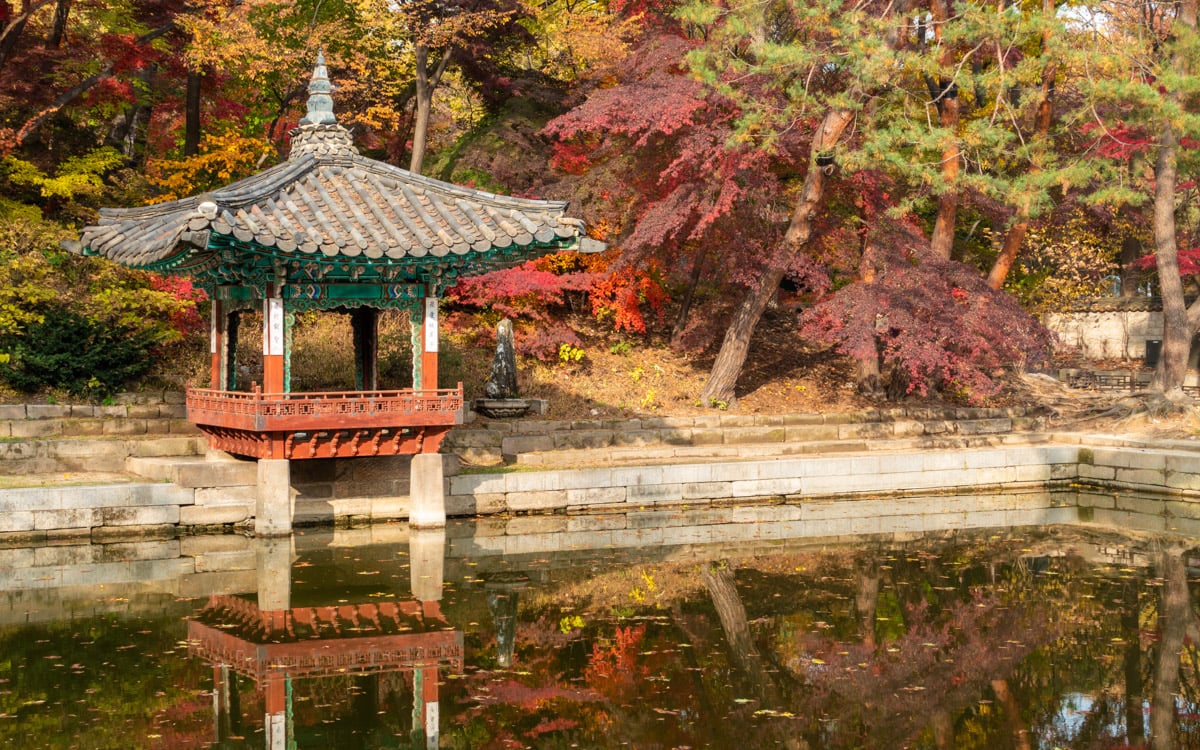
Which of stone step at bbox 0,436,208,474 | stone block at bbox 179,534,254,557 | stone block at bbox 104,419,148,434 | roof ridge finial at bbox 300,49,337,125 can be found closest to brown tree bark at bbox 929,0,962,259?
roof ridge finial at bbox 300,49,337,125

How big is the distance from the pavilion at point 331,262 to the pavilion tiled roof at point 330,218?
0.02 meters

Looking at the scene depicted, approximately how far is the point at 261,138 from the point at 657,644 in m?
18.1

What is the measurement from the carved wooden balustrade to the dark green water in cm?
129

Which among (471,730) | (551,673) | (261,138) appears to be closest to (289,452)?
(551,673)

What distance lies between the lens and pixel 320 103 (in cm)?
1695

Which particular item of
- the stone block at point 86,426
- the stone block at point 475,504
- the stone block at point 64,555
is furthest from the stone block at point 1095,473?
the stone block at point 86,426

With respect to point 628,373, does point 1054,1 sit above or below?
above

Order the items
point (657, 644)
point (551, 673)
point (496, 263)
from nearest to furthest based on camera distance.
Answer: point (551, 673)
point (657, 644)
point (496, 263)

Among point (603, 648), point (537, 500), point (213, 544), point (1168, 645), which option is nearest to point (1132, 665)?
point (1168, 645)

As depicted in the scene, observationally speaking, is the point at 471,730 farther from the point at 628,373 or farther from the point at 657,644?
the point at 628,373

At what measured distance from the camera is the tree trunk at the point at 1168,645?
8625mm

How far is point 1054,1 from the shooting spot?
2484 centimetres

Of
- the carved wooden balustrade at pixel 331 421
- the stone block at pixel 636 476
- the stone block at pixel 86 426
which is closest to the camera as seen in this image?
the carved wooden balustrade at pixel 331 421

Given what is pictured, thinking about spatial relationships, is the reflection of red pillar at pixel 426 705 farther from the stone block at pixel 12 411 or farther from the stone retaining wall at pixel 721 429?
the stone block at pixel 12 411
